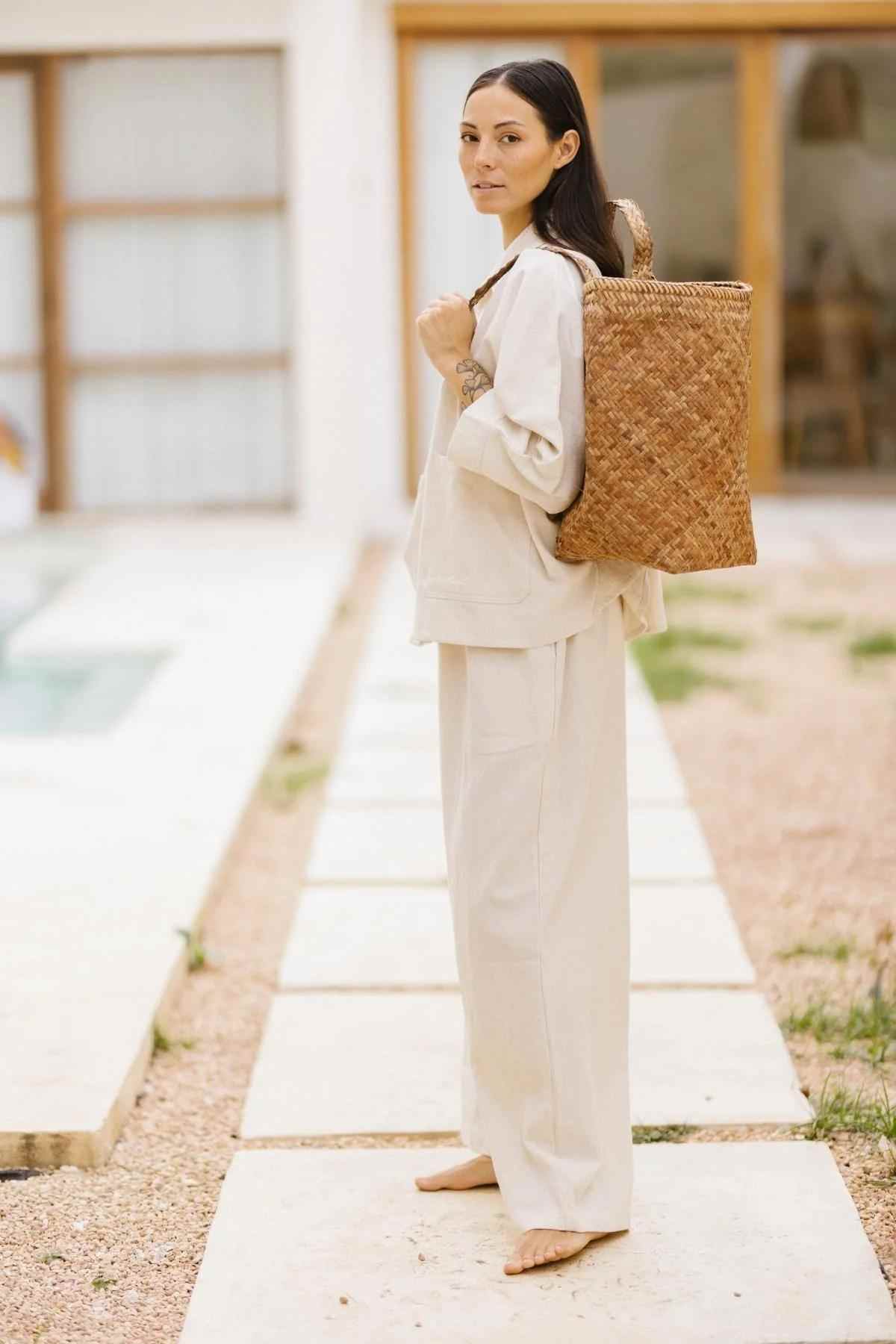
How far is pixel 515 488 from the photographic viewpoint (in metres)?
1.96

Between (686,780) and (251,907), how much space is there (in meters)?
1.37

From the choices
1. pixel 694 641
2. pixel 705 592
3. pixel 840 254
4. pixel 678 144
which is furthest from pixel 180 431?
pixel 694 641

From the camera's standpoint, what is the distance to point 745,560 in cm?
204

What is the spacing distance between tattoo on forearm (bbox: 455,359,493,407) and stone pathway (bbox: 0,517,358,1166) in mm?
1121

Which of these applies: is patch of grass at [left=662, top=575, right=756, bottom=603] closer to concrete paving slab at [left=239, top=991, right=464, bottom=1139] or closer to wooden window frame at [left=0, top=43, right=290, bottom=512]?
wooden window frame at [left=0, top=43, right=290, bottom=512]

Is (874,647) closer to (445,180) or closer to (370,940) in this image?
(370,940)

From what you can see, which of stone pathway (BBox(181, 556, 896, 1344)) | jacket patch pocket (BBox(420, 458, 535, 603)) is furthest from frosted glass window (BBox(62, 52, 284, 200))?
jacket patch pocket (BBox(420, 458, 535, 603))

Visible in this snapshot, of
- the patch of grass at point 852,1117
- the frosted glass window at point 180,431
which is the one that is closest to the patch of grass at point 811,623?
the frosted glass window at point 180,431

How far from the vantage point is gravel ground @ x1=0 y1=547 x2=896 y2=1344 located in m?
2.17

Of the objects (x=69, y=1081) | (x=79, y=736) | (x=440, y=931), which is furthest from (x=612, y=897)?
(x=79, y=736)

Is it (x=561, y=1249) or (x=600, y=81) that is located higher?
(x=600, y=81)

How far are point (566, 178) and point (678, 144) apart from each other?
8353 millimetres

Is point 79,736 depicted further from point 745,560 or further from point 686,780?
point 745,560

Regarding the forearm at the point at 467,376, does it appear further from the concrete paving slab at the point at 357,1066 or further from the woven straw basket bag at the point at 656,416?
the concrete paving slab at the point at 357,1066
